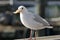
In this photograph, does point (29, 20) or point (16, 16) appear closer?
point (29, 20)

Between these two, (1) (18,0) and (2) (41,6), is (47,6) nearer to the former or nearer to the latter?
(2) (41,6)

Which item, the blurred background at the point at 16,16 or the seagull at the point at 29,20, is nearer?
the seagull at the point at 29,20

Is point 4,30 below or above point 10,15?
below

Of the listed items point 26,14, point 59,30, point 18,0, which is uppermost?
point 18,0

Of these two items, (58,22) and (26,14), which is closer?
(26,14)

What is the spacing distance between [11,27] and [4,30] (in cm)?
10

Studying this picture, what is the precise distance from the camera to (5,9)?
2.19 m

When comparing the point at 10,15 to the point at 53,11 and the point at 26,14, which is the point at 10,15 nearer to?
the point at 53,11

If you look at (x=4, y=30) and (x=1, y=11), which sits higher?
(x=1, y=11)

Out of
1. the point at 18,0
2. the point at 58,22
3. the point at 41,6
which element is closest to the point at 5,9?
the point at 18,0

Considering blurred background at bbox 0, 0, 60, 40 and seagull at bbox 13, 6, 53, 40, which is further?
blurred background at bbox 0, 0, 60, 40

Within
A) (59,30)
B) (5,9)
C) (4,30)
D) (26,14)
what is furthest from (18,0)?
(26,14)

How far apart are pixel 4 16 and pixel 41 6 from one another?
41cm

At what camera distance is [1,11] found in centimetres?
220
